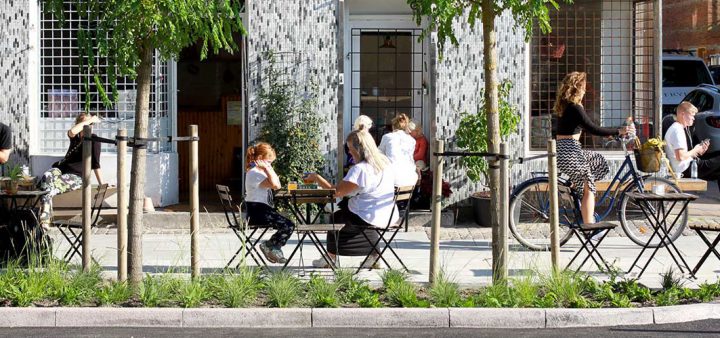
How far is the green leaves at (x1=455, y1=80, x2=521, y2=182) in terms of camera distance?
13.8m

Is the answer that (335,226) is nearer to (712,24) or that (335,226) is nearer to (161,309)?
(161,309)

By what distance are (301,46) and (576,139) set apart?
3.96 metres

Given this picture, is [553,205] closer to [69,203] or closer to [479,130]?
[479,130]

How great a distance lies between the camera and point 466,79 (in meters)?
14.3

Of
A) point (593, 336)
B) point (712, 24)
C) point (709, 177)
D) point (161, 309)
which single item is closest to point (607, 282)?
point (593, 336)

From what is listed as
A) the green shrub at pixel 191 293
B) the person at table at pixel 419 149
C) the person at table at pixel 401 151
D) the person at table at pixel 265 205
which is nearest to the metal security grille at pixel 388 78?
the person at table at pixel 419 149

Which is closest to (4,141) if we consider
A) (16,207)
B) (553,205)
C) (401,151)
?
(16,207)

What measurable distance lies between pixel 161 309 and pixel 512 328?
2.56 metres

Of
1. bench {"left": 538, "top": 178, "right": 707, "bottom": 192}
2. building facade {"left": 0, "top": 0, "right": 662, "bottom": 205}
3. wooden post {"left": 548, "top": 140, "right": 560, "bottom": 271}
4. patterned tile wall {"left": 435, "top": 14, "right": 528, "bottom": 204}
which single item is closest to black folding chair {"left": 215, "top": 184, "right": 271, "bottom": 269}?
wooden post {"left": 548, "top": 140, "right": 560, "bottom": 271}

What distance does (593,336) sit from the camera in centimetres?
822

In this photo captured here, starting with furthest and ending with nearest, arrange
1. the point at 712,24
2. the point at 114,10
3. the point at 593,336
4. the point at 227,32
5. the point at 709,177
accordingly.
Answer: the point at 712,24, the point at 709,177, the point at 227,32, the point at 114,10, the point at 593,336

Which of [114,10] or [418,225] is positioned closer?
[114,10]

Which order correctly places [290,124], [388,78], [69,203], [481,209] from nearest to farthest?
1. [69,203]
2. [481,209]
3. [290,124]
4. [388,78]

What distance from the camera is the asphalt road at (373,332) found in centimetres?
824
